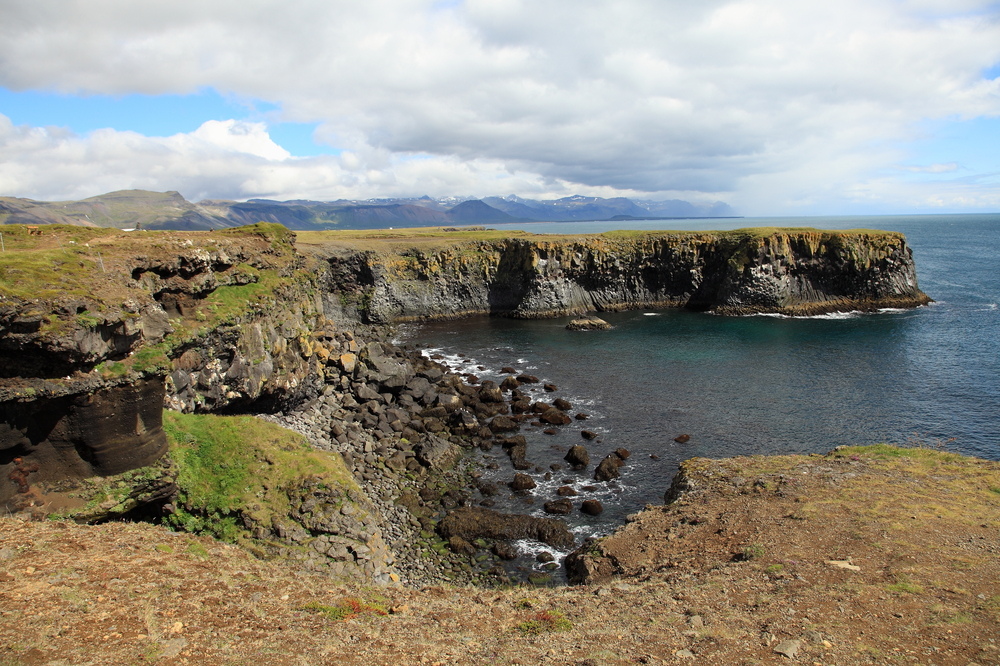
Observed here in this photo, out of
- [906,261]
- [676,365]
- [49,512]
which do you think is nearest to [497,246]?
[676,365]

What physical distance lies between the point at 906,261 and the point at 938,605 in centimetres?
8713

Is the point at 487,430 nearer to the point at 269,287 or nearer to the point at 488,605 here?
the point at 269,287

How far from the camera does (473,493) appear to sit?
1190 inches

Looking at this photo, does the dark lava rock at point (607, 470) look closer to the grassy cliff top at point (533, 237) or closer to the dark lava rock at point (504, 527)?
the dark lava rock at point (504, 527)

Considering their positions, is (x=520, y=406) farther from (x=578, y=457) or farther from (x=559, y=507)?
(x=559, y=507)

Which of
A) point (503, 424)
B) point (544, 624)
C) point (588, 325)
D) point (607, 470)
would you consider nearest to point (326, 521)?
point (544, 624)

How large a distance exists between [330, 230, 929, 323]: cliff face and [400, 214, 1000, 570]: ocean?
5653mm

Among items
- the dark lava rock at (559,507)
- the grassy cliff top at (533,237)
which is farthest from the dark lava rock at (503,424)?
the grassy cliff top at (533,237)

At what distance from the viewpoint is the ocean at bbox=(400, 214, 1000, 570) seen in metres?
33.4

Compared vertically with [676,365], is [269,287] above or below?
above

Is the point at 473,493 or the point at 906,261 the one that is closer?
the point at 473,493

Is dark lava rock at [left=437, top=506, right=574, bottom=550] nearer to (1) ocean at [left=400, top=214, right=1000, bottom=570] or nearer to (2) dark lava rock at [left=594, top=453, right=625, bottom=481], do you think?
(1) ocean at [left=400, top=214, right=1000, bottom=570]

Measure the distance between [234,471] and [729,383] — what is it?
40.7 m

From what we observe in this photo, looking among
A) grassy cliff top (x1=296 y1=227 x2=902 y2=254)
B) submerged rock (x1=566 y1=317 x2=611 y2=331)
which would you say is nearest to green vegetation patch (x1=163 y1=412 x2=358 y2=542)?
submerged rock (x1=566 y1=317 x2=611 y2=331)
